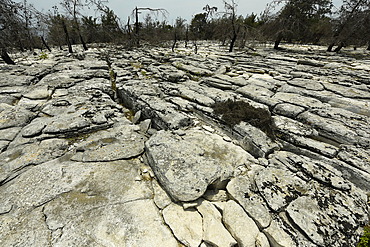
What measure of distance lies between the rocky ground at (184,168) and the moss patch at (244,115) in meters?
0.04

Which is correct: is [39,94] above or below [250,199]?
above

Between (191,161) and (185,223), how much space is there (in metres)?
1.14

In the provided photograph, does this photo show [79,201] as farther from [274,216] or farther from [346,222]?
[346,222]

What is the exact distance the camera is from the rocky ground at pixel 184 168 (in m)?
2.35

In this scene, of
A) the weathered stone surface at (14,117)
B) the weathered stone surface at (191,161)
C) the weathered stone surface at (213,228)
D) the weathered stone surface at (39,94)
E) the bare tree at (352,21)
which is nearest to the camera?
the weathered stone surface at (213,228)

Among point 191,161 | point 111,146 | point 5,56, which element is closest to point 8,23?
point 5,56

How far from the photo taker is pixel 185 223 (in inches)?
97.3

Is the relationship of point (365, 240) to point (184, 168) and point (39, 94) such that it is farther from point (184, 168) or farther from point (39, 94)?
point (39, 94)

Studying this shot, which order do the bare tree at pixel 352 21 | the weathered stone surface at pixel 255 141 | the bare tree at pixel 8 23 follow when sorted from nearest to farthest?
1. the weathered stone surface at pixel 255 141
2. the bare tree at pixel 8 23
3. the bare tree at pixel 352 21

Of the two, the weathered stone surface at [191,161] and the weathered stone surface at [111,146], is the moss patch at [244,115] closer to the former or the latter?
the weathered stone surface at [191,161]

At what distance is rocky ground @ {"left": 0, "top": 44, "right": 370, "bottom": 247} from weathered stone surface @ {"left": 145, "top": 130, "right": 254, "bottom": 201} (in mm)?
25

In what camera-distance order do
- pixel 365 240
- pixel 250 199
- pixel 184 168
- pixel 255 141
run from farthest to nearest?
pixel 255 141
pixel 184 168
pixel 250 199
pixel 365 240

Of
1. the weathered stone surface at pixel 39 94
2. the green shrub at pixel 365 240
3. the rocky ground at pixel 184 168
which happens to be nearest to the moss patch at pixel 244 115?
the rocky ground at pixel 184 168

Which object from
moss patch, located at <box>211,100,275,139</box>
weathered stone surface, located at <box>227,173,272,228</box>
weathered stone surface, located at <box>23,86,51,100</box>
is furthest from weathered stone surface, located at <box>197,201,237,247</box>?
weathered stone surface, located at <box>23,86,51,100</box>
